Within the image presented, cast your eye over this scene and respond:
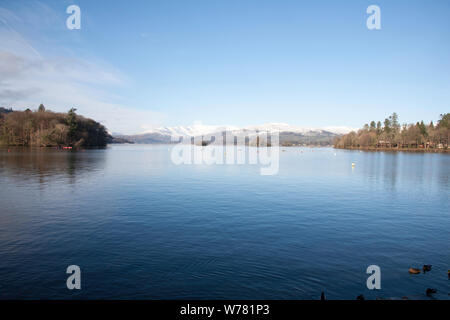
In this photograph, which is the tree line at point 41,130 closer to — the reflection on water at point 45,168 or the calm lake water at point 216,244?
the reflection on water at point 45,168

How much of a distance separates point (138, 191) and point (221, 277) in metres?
22.7

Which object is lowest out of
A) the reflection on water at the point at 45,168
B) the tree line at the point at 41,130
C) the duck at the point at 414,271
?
the duck at the point at 414,271

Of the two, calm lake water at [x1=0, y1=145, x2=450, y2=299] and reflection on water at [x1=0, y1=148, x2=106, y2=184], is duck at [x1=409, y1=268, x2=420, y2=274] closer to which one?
calm lake water at [x1=0, y1=145, x2=450, y2=299]

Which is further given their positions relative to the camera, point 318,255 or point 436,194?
point 436,194

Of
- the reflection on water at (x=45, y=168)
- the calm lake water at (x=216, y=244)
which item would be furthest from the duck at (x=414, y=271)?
the reflection on water at (x=45, y=168)

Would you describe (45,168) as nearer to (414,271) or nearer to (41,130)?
(414,271)

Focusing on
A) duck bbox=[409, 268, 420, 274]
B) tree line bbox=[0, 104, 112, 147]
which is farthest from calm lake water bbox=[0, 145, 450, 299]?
tree line bbox=[0, 104, 112, 147]

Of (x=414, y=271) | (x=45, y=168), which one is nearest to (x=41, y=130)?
(x=45, y=168)

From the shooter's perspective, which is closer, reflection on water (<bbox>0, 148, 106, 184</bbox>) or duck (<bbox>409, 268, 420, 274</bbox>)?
duck (<bbox>409, 268, 420, 274</bbox>)

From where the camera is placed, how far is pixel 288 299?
10.4 m

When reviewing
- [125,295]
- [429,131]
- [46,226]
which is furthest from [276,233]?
[429,131]

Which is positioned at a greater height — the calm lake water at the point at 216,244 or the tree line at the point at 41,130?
the tree line at the point at 41,130
